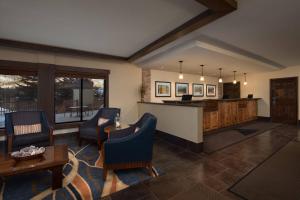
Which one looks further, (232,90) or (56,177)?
(232,90)

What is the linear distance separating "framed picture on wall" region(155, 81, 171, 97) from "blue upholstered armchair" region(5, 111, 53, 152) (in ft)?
14.0

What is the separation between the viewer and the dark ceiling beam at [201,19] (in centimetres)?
213

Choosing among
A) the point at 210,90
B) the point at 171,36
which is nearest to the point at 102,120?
the point at 171,36

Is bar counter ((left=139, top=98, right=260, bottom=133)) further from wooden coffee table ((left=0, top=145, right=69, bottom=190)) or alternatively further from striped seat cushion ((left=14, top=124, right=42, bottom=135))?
striped seat cushion ((left=14, top=124, right=42, bottom=135))

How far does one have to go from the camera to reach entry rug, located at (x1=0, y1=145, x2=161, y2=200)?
1989 millimetres

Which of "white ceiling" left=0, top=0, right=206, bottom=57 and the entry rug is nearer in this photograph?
the entry rug

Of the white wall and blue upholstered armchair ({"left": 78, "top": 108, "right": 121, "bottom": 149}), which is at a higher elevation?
the white wall

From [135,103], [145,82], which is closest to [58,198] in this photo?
[135,103]

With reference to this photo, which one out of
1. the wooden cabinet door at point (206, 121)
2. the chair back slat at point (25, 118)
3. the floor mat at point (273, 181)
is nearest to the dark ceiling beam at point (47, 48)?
the chair back slat at point (25, 118)

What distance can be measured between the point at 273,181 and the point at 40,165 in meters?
3.38

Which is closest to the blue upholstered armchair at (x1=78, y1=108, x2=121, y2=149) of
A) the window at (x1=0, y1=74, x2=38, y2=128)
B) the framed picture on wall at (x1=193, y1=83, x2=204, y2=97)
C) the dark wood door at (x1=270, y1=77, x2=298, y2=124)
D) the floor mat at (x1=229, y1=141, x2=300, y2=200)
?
the window at (x1=0, y1=74, x2=38, y2=128)

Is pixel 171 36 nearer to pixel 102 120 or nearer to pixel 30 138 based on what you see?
pixel 102 120

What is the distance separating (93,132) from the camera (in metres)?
Result: 3.72

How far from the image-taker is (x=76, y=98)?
5.18 meters
